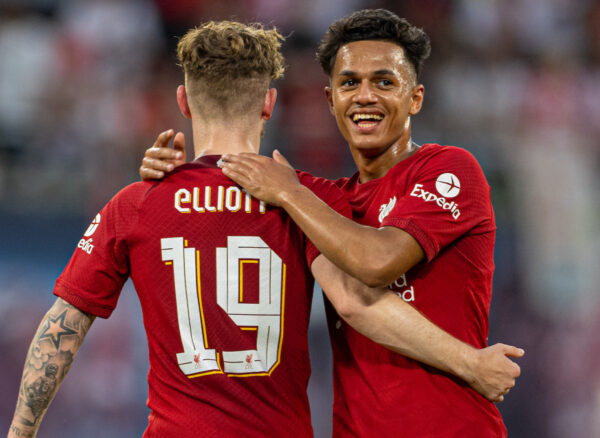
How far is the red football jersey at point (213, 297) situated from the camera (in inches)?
104

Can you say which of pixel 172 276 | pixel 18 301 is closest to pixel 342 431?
pixel 172 276

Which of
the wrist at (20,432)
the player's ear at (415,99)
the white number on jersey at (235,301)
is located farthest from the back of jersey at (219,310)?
the player's ear at (415,99)

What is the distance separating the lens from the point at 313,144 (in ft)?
24.0

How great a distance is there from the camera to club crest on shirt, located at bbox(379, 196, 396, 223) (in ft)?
10.0

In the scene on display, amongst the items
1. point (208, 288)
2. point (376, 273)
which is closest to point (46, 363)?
point (208, 288)

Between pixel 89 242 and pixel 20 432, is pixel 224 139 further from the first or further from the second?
pixel 20 432

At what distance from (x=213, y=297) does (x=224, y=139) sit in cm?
60

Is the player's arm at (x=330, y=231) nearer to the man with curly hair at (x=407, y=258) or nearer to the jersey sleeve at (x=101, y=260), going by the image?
the man with curly hair at (x=407, y=258)

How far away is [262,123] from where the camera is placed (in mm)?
2938

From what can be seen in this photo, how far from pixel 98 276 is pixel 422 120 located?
525 cm

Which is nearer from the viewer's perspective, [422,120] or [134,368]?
[134,368]

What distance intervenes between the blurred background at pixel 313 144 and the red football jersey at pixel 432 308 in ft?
11.4

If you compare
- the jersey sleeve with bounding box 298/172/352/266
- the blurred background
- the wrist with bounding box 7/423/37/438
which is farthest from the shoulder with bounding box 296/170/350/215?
the blurred background

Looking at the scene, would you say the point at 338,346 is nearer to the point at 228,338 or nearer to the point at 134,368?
the point at 228,338
